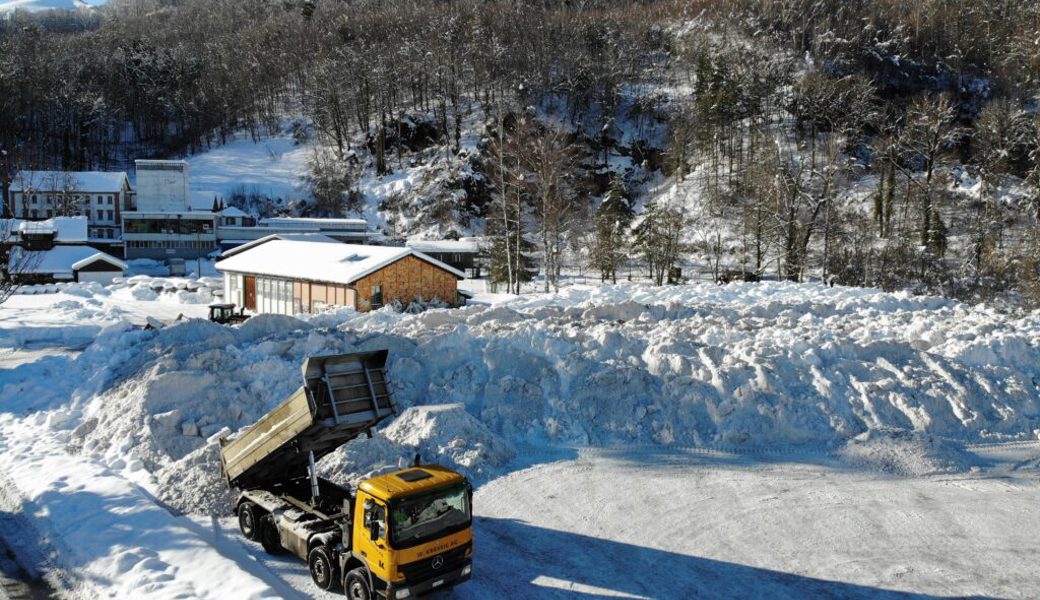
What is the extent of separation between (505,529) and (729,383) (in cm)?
633

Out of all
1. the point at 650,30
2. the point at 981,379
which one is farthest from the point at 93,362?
the point at 650,30

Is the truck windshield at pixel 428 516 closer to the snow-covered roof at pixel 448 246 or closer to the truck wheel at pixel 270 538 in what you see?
the truck wheel at pixel 270 538

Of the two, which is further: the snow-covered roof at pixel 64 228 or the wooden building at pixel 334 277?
the snow-covered roof at pixel 64 228

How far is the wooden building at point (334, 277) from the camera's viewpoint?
28.9m

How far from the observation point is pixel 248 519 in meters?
10.0

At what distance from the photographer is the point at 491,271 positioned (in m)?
41.0

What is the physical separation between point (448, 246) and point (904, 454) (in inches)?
1837

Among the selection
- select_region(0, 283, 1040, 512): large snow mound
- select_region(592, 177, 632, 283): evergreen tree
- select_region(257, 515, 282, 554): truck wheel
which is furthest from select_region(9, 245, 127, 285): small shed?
select_region(257, 515, 282, 554): truck wheel

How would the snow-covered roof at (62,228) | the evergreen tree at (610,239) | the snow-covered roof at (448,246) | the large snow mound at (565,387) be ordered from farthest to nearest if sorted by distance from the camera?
1. the snow-covered roof at (448,246)
2. the snow-covered roof at (62,228)
3. the evergreen tree at (610,239)
4. the large snow mound at (565,387)

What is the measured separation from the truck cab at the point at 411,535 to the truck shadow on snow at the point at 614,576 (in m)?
0.89

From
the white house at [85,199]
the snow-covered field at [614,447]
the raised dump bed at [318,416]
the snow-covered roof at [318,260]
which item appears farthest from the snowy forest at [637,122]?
the raised dump bed at [318,416]

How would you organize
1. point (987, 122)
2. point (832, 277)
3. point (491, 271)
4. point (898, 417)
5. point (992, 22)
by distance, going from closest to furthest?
point (898, 417) → point (832, 277) → point (491, 271) → point (987, 122) → point (992, 22)

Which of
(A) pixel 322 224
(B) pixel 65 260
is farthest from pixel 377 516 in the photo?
(A) pixel 322 224

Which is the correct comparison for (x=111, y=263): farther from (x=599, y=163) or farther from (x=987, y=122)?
(x=987, y=122)
